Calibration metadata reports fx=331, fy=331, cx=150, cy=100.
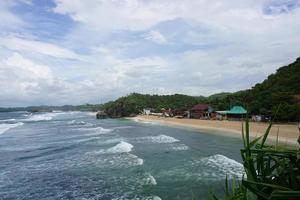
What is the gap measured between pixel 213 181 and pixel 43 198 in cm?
832

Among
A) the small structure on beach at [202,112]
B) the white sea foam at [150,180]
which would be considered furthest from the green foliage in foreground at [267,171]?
the small structure on beach at [202,112]

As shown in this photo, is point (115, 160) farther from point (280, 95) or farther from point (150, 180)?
point (280, 95)

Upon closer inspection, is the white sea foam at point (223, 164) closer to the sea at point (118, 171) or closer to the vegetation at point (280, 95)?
the sea at point (118, 171)

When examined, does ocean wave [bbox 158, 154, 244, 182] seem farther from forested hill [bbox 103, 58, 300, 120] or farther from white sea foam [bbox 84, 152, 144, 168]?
forested hill [bbox 103, 58, 300, 120]

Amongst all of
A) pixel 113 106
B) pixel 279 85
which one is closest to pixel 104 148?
pixel 279 85

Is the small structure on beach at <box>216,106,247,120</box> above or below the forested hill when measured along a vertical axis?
below

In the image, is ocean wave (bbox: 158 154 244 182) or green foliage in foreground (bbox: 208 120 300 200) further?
ocean wave (bbox: 158 154 244 182)

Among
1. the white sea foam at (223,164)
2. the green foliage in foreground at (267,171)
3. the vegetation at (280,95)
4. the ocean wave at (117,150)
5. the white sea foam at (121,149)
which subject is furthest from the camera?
the vegetation at (280,95)

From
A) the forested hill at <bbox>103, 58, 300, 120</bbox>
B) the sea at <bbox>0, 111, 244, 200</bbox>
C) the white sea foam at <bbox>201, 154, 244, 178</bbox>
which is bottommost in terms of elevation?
the sea at <bbox>0, 111, 244, 200</bbox>

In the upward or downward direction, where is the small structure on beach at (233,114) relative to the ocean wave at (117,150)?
upward

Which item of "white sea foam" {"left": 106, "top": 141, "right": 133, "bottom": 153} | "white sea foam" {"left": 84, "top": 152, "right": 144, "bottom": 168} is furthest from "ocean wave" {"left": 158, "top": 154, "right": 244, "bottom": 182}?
"white sea foam" {"left": 106, "top": 141, "right": 133, "bottom": 153}

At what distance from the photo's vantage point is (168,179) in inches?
686

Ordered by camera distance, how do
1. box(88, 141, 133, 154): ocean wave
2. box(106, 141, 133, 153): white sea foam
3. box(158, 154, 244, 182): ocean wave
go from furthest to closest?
box(106, 141, 133, 153): white sea foam
box(88, 141, 133, 154): ocean wave
box(158, 154, 244, 182): ocean wave

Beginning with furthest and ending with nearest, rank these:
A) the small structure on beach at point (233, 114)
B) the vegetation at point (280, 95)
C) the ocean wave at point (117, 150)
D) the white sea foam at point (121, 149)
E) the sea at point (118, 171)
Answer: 1. the small structure on beach at point (233, 114)
2. the vegetation at point (280, 95)
3. the white sea foam at point (121, 149)
4. the ocean wave at point (117, 150)
5. the sea at point (118, 171)
